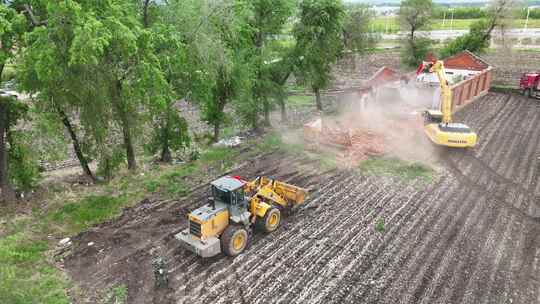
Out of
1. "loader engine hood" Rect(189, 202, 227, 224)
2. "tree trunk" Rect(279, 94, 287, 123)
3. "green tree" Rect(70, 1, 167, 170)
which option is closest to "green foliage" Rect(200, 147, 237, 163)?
"green tree" Rect(70, 1, 167, 170)

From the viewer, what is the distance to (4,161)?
1436 cm

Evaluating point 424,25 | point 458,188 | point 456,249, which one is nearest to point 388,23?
point 424,25

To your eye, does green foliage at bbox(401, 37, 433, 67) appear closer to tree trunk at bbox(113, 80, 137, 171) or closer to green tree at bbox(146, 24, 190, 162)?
green tree at bbox(146, 24, 190, 162)

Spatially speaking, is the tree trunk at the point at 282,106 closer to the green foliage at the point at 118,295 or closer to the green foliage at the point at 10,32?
the green foliage at the point at 10,32

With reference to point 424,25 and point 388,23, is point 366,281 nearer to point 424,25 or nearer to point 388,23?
point 424,25

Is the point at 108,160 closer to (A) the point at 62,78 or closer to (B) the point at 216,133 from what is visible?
(A) the point at 62,78

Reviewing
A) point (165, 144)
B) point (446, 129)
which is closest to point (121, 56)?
point (165, 144)

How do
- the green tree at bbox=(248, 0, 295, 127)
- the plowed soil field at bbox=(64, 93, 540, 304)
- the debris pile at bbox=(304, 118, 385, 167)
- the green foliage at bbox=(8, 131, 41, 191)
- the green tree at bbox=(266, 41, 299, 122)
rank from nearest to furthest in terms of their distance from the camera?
the plowed soil field at bbox=(64, 93, 540, 304) → the green foliage at bbox=(8, 131, 41, 191) → the debris pile at bbox=(304, 118, 385, 167) → the green tree at bbox=(248, 0, 295, 127) → the green tree at bbox=(266, 41, 299, 122)

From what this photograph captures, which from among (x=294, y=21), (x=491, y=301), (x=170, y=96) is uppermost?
(x=294, y=21)

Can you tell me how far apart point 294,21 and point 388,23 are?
4577 centimetres

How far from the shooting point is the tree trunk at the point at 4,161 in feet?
45.5

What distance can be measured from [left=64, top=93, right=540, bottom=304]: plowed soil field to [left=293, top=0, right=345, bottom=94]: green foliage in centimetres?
817

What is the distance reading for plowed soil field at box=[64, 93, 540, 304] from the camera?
34.8 ft

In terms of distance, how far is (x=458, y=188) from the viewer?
53.6ft
